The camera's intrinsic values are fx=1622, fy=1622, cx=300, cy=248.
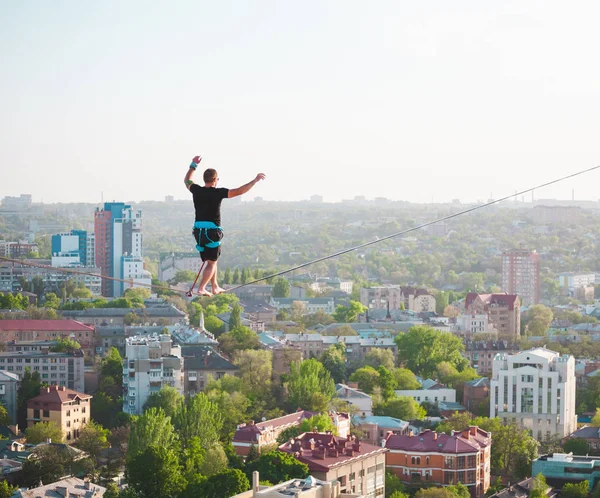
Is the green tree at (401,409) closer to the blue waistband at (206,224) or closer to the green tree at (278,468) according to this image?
the green tree at (278,468)

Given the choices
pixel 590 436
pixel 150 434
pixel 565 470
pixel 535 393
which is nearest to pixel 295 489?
pixel 150 434

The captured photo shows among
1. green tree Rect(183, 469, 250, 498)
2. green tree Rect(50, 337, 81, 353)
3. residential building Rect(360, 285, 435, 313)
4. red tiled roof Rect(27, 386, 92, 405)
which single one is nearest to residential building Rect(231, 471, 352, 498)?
green tree Rect(183, 469, 250, 498)

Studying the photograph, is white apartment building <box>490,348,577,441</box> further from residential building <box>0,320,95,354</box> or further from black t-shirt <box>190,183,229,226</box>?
black t-shirt <box>190,183,229,226</box>

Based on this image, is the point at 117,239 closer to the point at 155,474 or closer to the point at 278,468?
the point at 155,474

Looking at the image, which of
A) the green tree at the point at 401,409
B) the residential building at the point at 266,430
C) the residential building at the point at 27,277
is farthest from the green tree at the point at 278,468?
the residential building at the point at 27,277

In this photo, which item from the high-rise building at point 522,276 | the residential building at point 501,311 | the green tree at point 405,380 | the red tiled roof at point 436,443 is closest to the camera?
the red tiled roof at point 436,443

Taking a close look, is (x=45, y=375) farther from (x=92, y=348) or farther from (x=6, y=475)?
(x=6, y=475)
